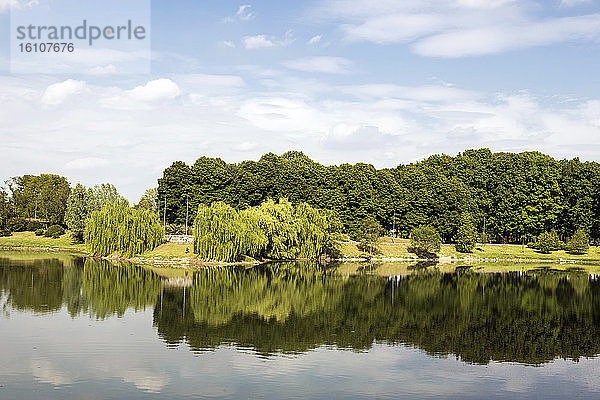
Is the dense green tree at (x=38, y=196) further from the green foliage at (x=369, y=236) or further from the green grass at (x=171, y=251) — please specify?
the green foliage at (x=369, y=236)

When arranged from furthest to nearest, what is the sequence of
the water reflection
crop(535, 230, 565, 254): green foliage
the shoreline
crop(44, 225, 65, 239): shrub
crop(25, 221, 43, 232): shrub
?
crop(25, 221, 43, 232): shrub < crop(44, 225, 65, 239): shrub < crop(535, 230, 565, 254): green foliage < the shoreline < the water reflection

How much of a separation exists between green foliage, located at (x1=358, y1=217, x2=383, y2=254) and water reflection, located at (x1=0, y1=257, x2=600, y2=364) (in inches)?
829

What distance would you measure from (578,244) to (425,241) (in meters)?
24.3

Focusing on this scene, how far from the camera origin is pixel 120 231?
6575 centimetres

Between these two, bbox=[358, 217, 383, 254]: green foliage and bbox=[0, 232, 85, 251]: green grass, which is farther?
bbox=[0, 232, 85, 251]: green grass

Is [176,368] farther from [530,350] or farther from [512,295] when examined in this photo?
[512,295]

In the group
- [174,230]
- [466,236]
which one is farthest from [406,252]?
[174,230]

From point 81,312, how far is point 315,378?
60.0 feet

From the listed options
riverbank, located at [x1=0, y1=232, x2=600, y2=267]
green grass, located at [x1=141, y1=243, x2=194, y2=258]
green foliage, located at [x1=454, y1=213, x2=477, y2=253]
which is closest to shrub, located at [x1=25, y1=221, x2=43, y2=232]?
riverbank, located at [x1=0, y1=232, x2=600, y2=267]

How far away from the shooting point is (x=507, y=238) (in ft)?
337

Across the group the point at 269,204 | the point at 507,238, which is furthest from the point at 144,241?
the point at 507,238

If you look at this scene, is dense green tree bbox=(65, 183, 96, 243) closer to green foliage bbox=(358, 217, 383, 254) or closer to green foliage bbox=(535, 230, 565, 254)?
green foliage bbox=(358, 217, 383, 254)

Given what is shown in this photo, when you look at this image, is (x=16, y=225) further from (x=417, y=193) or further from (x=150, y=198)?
(x=417, y=193)

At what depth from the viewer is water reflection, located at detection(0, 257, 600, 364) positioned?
1127 inches
